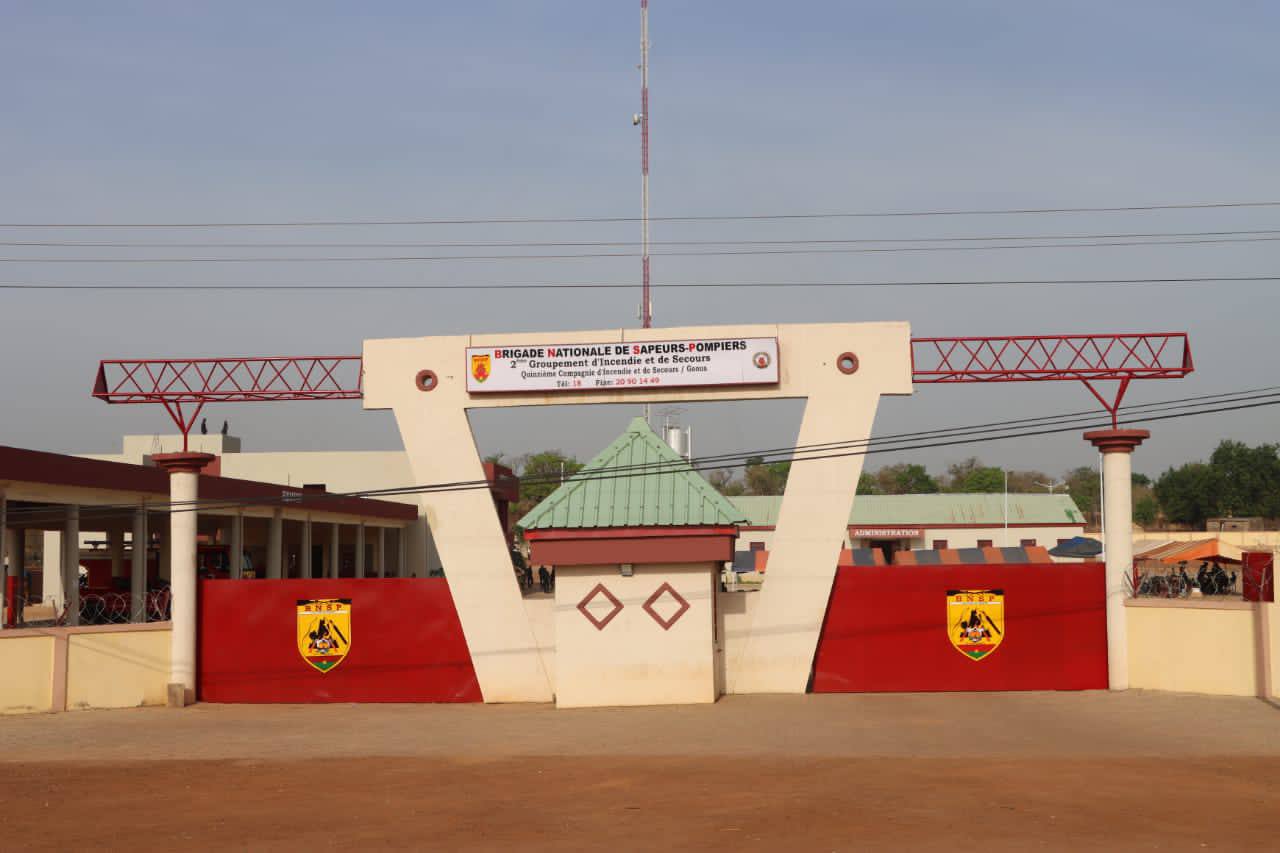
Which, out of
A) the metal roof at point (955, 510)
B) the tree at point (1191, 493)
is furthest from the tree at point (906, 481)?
the metal roof at point (955, 510)

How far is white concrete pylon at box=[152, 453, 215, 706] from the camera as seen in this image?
876 inches

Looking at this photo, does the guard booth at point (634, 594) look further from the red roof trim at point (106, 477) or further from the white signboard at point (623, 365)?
the red roof trim at point (106, 477)

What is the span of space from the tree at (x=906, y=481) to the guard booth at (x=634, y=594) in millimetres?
116365

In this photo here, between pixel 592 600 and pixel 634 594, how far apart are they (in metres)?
0.69

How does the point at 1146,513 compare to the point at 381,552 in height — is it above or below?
above

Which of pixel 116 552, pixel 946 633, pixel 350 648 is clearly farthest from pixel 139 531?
pixel 946 633

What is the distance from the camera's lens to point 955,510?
78.0m

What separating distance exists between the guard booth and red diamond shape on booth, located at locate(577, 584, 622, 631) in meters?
0.02

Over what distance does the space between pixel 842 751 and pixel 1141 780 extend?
370 cm

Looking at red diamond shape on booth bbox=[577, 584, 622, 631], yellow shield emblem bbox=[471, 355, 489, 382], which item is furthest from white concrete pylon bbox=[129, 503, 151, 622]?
red diamond shape on booth bbox=[577, 584, 622, 631]

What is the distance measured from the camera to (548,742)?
1738 centimetres

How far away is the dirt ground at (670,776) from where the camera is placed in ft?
37.9

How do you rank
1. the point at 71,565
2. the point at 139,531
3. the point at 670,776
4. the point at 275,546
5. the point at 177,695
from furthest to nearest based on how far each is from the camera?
1. the point at 275,546
2. the point at 139,531
3. the point at 71,565
4. the point at 177,695
5. the point at 670,776

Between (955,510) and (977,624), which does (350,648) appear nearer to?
(977,624)
